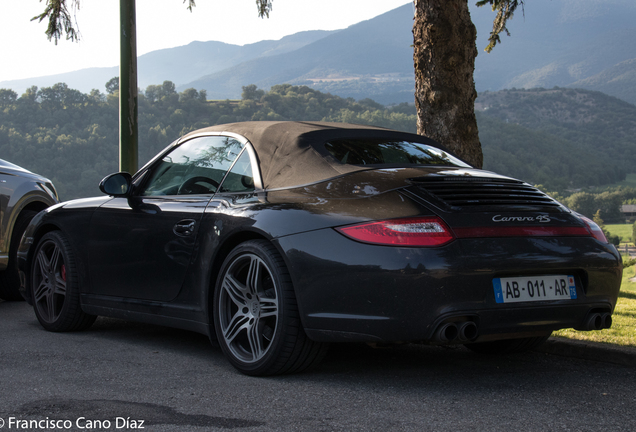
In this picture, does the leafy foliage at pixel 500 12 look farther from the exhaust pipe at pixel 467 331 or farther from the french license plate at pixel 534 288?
the exhaust pipe at pixel 467 331

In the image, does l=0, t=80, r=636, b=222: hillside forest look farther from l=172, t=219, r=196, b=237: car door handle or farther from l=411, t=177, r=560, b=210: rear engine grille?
l=411, t=177, r=560, b=210: rear engine grille

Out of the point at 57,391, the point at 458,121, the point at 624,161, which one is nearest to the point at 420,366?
the point at 57,391

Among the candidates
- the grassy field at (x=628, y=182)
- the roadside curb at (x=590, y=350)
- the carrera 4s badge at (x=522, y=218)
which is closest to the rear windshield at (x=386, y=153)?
the carrera 4s badge at (x=522, y=218)

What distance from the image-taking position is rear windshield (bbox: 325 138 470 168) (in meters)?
3.76

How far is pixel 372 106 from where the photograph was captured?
205ft

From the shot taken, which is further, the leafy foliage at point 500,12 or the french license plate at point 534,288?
the leafy foliage at point 500,12

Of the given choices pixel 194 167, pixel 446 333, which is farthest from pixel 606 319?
pixel 194 167

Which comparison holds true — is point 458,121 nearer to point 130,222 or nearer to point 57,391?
point 130,222

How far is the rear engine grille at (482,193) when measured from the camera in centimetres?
322

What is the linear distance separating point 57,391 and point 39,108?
2986 inches

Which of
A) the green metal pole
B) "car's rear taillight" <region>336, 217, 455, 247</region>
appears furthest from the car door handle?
the green metal pole

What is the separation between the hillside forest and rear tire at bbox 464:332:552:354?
2573cm

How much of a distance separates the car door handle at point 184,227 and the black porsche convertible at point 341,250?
12 millimetres

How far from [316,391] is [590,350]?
1921 millimetres
